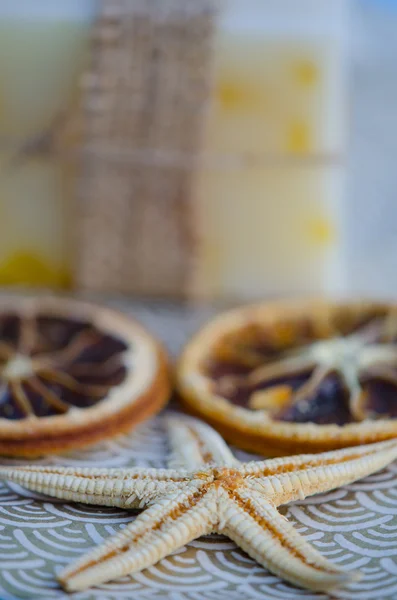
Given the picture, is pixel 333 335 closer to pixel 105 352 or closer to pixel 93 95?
pixel 105 352

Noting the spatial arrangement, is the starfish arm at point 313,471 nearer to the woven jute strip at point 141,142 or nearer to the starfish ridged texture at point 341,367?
the starfish ridged texture at point 341,367

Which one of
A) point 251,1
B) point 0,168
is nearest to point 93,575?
point 0,168

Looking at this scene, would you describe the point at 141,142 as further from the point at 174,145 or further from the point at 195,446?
the point at 195,446

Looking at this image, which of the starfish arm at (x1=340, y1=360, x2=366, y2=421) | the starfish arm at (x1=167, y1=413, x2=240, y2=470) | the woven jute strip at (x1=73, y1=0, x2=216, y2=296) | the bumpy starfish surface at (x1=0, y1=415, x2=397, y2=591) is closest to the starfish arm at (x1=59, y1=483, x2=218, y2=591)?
the bumpy starfish surface at (x1=0, y1=415, x2=397, y2=591)

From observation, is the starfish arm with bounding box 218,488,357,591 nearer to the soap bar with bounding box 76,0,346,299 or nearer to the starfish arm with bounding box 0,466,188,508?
the starfish arm with bounding box 0,466,188,508

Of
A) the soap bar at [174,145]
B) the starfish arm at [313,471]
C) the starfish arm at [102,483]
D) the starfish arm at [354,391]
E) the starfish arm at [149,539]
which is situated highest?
the soap bar at [174,145]

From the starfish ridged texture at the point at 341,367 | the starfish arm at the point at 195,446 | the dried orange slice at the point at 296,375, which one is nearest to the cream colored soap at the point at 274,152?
the dried orange slice at the point at 296,375

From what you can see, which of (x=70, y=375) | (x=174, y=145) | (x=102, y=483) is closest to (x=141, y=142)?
(x=174, y=145)
